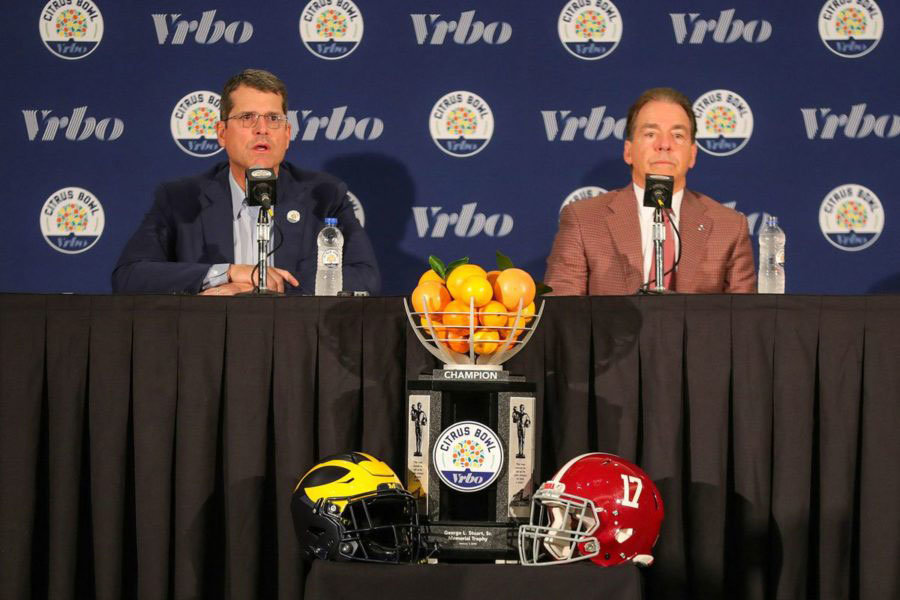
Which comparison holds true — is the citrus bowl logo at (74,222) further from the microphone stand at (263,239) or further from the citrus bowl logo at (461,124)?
the microphone stand at (263,239)

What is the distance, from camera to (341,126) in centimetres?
520

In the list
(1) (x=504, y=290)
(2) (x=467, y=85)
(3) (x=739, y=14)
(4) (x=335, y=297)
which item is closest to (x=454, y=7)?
(2) (x=467, y=85)

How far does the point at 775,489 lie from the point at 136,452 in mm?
1722

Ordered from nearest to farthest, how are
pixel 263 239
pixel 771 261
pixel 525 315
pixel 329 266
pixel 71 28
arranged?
pixel 525 315 → pixel 263 239 → pixel 329 266 → pixel 771 261 → pixel 71 28

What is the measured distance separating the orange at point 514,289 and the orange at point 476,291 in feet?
0.11

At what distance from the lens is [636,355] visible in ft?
10.2

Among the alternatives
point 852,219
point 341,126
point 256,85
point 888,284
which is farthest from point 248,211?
point 888,284

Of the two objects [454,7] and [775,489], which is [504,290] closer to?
[775,489]

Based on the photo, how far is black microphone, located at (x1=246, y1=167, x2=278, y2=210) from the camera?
11.5 feet

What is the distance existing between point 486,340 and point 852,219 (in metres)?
2.86

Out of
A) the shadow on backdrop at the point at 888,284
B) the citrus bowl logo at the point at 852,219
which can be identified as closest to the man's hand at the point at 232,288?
the citrus bowl logo at the point at 852,219

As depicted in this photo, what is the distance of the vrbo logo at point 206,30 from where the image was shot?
17.3ft

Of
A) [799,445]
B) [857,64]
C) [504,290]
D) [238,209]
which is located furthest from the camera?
[857,64]

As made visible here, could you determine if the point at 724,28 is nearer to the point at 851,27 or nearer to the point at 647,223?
the point at 851,27
